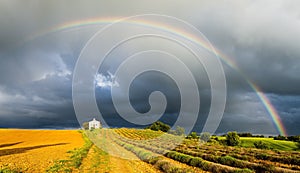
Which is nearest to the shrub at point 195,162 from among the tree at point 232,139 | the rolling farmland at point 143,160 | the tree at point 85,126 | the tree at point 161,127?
the rolling farmland at point 143,160

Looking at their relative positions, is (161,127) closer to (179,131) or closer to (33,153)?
(179,131)

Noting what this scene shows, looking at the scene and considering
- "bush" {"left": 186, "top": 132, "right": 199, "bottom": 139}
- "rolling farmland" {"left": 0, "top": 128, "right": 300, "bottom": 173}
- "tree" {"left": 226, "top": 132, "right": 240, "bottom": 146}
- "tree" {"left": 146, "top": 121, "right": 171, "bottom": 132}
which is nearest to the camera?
"rolling farmland" {"left": 0, "top": 128, "right": 300, "bottom": 173}

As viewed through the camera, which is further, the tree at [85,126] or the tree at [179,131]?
the tree at [85,126]

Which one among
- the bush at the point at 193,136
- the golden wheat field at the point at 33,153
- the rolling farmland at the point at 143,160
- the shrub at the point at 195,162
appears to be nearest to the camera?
the rolling farmland at the point at 143,160

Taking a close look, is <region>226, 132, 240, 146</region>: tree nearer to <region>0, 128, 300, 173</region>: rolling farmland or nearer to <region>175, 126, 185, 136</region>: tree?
<region>175, 126, 185, 136</region>: tree

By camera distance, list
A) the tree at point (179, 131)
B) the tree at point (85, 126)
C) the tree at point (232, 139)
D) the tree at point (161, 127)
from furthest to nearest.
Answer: the tree at point (161, 127), the tree at point (85, 126), the tree at point (179, 131), the tree at point (232, 139)

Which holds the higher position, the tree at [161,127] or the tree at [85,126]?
the tree at [85,126]

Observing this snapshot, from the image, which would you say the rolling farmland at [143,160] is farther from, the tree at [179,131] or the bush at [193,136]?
the bush at [193,136]

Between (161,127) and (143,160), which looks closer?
(143,160)

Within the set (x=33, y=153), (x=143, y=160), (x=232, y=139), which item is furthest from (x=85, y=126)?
(x=143, y=160)

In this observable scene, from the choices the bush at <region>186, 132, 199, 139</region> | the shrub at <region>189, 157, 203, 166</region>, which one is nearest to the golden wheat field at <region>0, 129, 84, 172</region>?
the shrub at <region>189, 157, 203, 166</region>

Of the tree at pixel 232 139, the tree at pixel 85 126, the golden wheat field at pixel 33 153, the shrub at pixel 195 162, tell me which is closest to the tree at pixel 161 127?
the tree at pixel 85 126

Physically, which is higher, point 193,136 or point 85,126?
point 85,126

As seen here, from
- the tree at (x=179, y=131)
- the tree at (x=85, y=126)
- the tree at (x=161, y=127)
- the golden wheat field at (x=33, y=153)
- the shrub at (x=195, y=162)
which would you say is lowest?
the shrub at (x=195, y=162)
